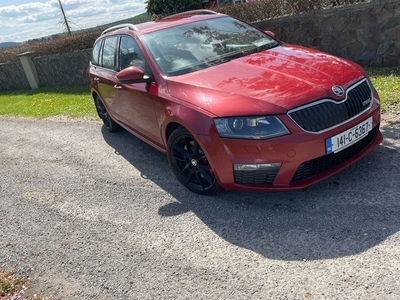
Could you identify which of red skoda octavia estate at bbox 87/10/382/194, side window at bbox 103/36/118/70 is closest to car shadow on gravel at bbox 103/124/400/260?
red skoda octavia estate at bbox 87/10/382/194

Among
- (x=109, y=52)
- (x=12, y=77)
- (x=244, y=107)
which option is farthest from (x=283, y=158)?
(x=12, y=77)

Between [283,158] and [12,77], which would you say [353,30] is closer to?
[283,158]

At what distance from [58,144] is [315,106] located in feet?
17.1

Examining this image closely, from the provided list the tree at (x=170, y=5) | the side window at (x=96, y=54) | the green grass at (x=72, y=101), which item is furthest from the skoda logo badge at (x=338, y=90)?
the tree at (x=170, y=5)

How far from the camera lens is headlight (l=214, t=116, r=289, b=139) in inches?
123

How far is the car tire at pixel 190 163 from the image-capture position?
12.1 feet

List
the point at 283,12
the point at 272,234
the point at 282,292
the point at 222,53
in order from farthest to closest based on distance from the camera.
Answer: the point at 283,12
the point at 222,53
the point at 272,234
the point at 282,292

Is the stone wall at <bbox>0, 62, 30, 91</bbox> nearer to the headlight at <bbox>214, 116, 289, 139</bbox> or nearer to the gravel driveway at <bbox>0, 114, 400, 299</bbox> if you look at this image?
the gravel driveway at <bbox>0, 114, 400, 299</bbox>

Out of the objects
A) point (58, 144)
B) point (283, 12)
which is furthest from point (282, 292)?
point (283, 12)

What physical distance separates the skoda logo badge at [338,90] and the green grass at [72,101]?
2.36 meters

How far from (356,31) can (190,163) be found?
17.7 feet

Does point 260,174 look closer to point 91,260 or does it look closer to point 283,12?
point 91,260

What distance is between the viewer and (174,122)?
3811 mm

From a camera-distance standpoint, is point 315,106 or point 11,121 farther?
point 11,121
